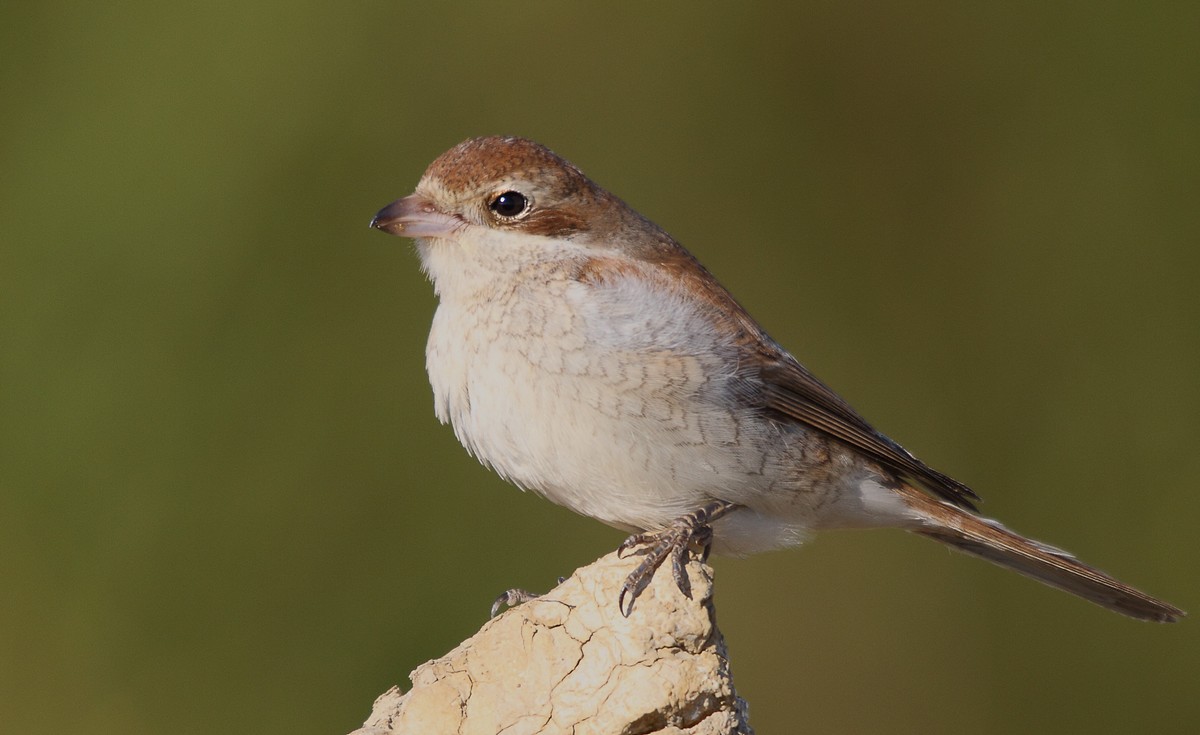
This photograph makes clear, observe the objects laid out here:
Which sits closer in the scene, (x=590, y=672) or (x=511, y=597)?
(x=590, y=672)

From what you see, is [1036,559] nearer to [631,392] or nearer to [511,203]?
[631,392]

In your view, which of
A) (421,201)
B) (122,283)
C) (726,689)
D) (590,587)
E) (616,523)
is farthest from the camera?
(122,283)

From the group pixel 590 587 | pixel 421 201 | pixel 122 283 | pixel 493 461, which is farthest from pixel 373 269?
pixel 590 587

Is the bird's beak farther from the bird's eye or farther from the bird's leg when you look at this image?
the bird's leg

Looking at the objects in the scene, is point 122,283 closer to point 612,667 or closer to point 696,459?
point 696,459

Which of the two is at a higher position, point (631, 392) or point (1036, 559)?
point (631, 392)

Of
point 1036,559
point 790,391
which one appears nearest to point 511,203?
point 790,391
